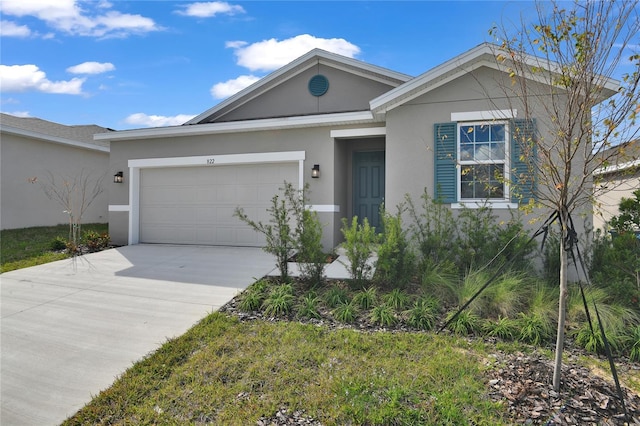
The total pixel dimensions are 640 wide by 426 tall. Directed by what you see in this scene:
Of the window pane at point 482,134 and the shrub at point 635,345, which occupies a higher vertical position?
the window pane at point 482,134

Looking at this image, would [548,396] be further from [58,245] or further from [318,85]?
[58,245]

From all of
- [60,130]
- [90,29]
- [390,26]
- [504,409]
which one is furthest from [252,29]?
[60,130]

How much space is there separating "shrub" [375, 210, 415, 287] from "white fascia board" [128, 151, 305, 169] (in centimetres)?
417

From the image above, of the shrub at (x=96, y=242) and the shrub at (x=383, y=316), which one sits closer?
the shrub at (x=383, y=316)

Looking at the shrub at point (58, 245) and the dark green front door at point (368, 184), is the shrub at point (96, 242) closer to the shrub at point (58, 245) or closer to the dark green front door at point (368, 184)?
the shrub at point (58, 245)

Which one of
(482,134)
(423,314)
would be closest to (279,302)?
→ (423,314)

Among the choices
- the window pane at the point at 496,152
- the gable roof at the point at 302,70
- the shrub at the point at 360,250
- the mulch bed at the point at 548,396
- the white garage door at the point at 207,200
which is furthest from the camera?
the gable roof at the point at 302,70

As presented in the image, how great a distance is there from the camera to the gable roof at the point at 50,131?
12.1 meters

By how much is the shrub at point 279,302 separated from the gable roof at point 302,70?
7607 mm

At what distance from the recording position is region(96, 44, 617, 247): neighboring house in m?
6.80

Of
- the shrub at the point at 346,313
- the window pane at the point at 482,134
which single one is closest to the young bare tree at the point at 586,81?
the shrub at the point at 346,313

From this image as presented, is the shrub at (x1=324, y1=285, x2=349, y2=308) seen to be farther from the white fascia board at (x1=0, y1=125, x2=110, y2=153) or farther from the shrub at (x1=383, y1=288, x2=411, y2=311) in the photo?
the white fascia board at (x1=0, y1=125, x2=110, y2=153)

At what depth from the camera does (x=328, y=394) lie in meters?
2.93

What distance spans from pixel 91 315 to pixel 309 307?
9.93 feet
